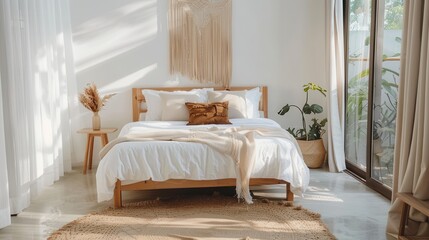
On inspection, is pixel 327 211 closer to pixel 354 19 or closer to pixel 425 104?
pixel 425 104

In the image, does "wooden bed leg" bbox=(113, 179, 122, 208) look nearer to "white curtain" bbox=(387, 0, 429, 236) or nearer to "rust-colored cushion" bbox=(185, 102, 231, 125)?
"rust-colored cushion" bbox=(185, 102, 231, 125)

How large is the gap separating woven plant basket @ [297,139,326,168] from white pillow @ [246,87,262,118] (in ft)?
2.28

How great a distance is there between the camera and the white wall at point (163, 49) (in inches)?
208

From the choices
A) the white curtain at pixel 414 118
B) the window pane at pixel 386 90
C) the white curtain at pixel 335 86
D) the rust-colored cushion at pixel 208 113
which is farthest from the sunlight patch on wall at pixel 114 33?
the white curtain at pixel 414 118

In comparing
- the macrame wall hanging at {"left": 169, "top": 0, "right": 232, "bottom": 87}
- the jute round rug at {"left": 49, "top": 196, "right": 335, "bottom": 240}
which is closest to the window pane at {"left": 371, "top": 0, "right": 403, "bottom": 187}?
the jute round rug at {"left": 49, "top": 196, "right": 335, "bottom": 240}

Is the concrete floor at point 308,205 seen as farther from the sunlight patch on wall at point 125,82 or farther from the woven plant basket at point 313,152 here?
the sunlight patch on wall at point 125,82

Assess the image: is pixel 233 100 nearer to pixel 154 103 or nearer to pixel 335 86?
pixel 154 103

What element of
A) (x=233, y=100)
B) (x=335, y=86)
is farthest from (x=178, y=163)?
(x=335, y=86)

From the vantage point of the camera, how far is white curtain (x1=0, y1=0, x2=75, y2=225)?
339 cm

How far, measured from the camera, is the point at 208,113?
15.2ft

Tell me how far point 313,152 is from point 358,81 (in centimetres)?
101

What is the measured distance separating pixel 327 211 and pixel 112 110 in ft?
10.4

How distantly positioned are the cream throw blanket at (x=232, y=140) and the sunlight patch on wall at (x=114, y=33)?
1.93 meters

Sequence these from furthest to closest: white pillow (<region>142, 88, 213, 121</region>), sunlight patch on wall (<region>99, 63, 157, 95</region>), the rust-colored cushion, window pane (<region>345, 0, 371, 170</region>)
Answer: sunlight patch on wall (<region>99, 63, 157, 95</region>)
white pillow (<region>142, 88, 213, 121</region>)
the rust-colored cushion
window pane (<region>345, 0, 371, 170</region>)
